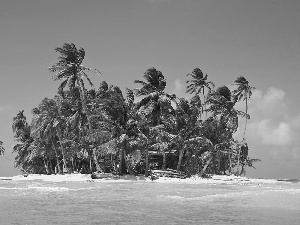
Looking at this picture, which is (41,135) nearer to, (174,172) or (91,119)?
(91,119)

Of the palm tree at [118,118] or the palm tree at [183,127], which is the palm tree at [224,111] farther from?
the palm tree at [118,118]

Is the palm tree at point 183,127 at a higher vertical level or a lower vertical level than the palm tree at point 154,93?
lower

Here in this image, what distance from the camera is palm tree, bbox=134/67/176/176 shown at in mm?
39031

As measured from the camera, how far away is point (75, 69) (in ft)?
126

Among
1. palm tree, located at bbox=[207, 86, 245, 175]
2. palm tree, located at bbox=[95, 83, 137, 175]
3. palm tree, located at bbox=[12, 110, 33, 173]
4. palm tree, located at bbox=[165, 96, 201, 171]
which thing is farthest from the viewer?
palm tree, located at bbox=[12, 110, 33, 173]

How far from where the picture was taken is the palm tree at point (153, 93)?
39.0 meters

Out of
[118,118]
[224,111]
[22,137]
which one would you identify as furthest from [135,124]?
[22,137]

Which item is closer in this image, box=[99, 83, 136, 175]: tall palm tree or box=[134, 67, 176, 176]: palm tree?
box=[99, 83, 136, 175]: tall palm tree

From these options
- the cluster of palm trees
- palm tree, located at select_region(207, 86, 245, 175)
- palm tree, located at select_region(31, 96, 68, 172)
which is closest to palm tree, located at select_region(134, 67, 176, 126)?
the cluster of palm trees

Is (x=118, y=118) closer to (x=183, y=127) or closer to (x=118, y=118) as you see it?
(x=118, y=118)

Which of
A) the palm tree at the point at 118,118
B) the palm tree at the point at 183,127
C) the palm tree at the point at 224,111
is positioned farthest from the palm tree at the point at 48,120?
the palm tree at the point at 224,111

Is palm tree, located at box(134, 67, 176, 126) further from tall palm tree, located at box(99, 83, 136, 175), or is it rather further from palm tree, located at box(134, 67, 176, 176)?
tall palm tree, located at box(99, 83, 136, 175)

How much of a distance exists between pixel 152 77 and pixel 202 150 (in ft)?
36.3

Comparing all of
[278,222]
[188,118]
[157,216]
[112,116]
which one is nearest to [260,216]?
[278,222]
